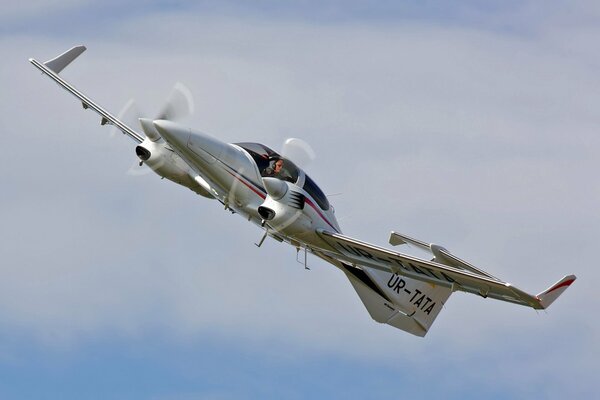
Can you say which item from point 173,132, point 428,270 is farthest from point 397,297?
point 173,132

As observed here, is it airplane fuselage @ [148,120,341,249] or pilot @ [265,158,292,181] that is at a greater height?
pilot @ [265,158,292,181]

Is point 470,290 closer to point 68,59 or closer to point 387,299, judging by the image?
point 387,299

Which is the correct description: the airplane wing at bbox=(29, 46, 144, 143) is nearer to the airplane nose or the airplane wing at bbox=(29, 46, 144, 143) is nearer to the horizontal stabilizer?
the horizontal stabilizer

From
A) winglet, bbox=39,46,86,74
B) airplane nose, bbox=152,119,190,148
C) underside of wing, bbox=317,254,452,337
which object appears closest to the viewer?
airplane nose, bbox=152,119,190,148

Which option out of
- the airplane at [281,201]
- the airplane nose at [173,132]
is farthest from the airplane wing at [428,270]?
the airplane nose at [173,132]

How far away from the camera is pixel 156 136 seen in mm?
48500

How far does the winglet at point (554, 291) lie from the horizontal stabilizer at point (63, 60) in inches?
1007

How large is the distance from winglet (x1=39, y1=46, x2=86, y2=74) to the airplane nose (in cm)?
1395

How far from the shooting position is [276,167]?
1826 inches

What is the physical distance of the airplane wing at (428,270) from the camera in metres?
43.6

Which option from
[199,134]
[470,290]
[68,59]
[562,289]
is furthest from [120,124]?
[562,289]

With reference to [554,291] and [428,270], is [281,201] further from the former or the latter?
[554,291]

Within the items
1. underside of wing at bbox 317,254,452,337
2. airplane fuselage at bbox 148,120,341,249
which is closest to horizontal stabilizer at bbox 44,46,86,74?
airplane fuselage at bbox 148,120,341,249

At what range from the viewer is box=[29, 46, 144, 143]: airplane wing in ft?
177
